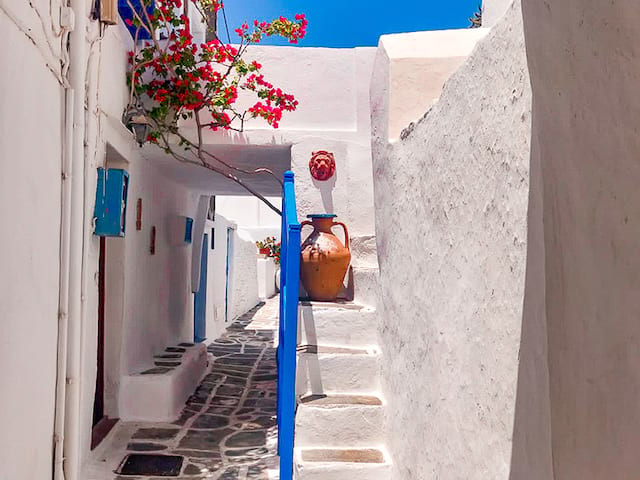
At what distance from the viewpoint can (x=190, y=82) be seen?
4.63m

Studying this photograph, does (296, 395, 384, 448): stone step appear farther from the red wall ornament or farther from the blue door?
the blue door

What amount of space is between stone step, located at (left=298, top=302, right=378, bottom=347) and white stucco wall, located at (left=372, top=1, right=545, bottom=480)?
622 millimetres

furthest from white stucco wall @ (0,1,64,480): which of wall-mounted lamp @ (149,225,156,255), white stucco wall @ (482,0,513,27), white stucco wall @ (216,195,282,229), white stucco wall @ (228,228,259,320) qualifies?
white stucco wall @ (216,195,282,229)

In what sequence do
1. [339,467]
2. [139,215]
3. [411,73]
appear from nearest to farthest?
1. [339,467]
2. [411,73]
3. [139,215]

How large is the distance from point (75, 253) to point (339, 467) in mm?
1745

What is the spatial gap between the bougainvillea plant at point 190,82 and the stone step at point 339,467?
104 inches

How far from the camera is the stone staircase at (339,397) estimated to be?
2.99 metres

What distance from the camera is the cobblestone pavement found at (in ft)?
12.3

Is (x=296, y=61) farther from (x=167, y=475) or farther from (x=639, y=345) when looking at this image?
(x=639, y=345)

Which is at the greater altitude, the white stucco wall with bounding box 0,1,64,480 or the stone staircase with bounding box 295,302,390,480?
the white stucco wall with bounding box 0,1,64,480

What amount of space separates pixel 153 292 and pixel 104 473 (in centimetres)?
229

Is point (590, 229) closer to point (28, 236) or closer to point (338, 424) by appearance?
point (28, 236)

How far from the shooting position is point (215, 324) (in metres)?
9.98

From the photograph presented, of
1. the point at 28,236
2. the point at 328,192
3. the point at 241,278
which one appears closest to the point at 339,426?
the point at 28,236
